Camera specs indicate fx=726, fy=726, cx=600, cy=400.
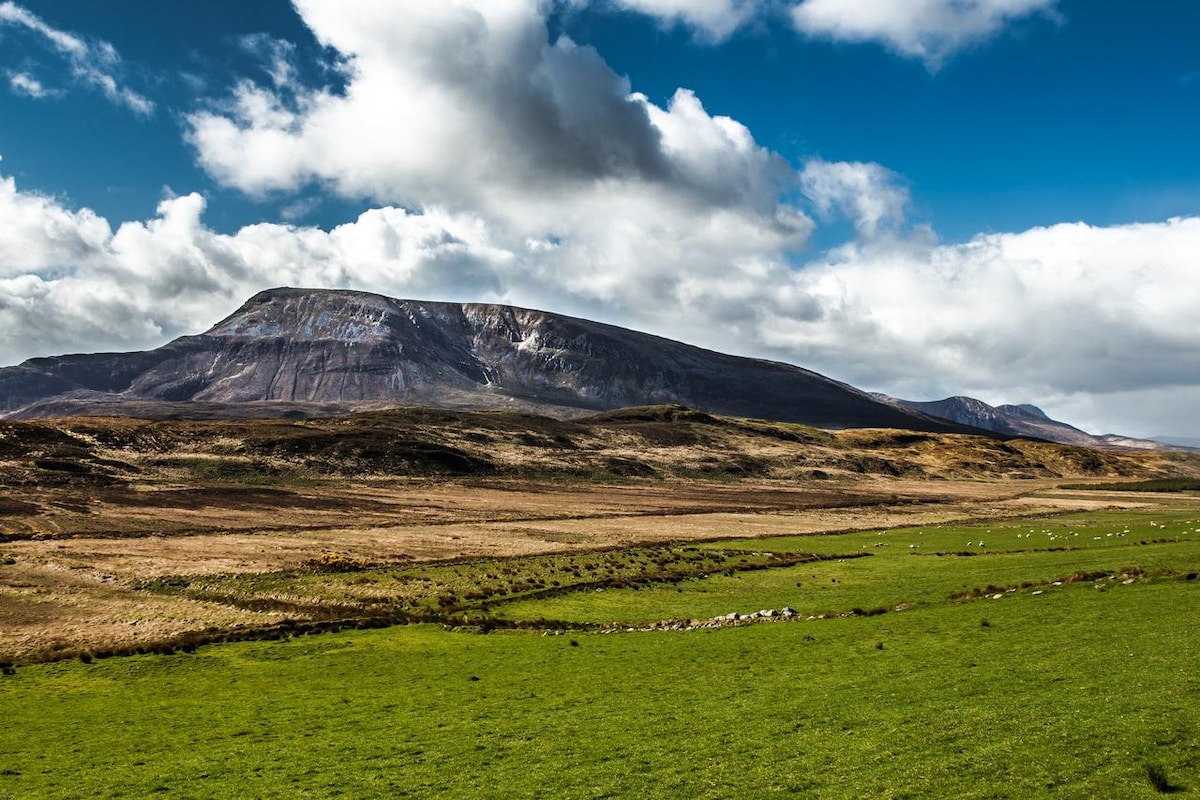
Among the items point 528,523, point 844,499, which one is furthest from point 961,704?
point 844,499

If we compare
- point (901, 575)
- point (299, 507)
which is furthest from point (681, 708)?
point (299, 507)

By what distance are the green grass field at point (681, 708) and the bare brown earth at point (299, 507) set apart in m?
11.4

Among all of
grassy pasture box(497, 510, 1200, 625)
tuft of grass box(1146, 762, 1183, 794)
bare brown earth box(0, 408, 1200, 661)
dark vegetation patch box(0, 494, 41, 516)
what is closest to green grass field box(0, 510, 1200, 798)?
tuft of grass box(1146, 762, 1183, 794)

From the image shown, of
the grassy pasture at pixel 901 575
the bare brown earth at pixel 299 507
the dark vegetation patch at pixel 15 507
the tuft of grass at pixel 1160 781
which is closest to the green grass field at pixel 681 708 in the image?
the tuft of grass at pixel 1160 781

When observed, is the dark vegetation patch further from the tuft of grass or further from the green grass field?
the tuft of grass

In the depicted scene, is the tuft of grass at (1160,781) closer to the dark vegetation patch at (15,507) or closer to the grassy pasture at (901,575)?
the grassy pasture at (901,575)

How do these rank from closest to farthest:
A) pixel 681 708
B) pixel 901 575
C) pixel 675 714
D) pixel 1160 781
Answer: pixel 1160 781
pixel 675 714
pixel 681 708
pixel 901 575

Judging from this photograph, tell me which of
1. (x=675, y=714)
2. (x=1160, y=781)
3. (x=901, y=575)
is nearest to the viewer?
(x=1160, y=781)

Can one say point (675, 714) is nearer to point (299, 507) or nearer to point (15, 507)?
point (299, 507)

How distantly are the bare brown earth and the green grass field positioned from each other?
449 inches

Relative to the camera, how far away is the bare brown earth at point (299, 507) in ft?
150

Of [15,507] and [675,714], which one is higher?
[675,714]

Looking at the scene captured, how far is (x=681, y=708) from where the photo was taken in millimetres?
21484

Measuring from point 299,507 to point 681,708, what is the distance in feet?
305
